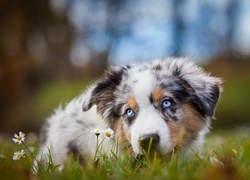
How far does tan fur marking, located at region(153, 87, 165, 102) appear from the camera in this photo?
161 inches

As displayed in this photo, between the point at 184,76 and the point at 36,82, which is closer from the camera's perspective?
the point at 184,76

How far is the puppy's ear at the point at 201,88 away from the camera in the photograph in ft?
14.2

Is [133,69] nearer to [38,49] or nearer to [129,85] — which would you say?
[129,85]

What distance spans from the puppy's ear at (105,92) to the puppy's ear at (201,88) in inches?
23.1

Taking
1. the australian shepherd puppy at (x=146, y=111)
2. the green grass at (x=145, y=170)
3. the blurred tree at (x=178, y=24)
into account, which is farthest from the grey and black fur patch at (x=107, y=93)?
the blurred tree at (x=178, y=24)

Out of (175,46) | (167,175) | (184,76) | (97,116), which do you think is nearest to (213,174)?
(167,175)

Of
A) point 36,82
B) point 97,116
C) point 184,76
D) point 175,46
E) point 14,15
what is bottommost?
point 36,82

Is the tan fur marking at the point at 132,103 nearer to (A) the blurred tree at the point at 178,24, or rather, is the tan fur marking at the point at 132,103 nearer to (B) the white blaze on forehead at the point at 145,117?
(B) the white blaze on forehead at the point at 145,117

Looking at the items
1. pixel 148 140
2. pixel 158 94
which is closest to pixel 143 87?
pixel 158 94

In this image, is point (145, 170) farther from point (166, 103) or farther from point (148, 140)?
point (166, 103)

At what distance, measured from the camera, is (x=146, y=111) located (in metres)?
4.02

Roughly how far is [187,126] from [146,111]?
0.48 meters

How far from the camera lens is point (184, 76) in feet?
14.7

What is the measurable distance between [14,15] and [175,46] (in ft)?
21.8
